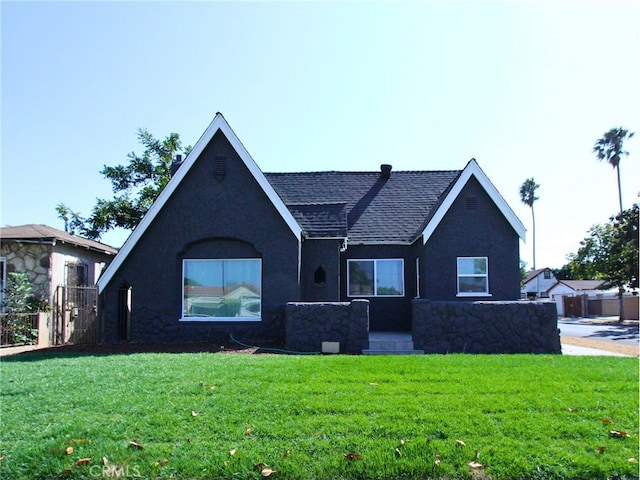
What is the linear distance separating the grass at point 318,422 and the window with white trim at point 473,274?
738cm

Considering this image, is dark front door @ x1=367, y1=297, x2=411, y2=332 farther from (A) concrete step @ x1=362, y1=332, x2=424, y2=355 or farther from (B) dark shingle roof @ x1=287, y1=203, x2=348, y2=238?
(A) concrete step @ x1=362, y1=332, x2=424, y2=355

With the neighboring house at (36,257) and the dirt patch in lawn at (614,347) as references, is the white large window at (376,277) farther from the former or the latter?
the neighboring house at (36,257)

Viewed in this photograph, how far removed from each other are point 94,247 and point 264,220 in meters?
8.76

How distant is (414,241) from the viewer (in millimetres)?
17469

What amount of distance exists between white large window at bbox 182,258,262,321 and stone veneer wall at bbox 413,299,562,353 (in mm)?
4770

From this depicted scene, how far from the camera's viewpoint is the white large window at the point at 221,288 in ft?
49.3

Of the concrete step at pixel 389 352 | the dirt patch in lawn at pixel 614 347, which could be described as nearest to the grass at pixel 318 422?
the concrete step at pixel 389 352

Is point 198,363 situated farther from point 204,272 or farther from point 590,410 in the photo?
point 590,410

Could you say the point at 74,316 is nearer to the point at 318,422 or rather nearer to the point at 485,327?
the point at 485,327

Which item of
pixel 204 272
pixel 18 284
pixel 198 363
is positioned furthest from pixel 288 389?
pixel 18 284

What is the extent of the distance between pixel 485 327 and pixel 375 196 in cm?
840

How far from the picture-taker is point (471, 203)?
1684 cm

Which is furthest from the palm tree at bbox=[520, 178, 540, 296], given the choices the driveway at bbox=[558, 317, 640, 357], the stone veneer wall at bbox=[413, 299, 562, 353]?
the stone veneer wall at bbox=[413, 299, 562, 353]

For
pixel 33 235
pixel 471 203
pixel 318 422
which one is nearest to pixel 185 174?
pixel 33 235
